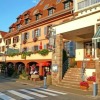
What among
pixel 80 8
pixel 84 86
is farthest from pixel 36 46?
pixel 84 86

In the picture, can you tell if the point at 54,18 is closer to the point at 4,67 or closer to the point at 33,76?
the point at 33,76

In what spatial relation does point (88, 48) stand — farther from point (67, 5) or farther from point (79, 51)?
point (67, 5)

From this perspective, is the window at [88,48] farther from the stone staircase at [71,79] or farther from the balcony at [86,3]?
the balcony at [86,3]

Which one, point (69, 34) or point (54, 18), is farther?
point (54, 18)

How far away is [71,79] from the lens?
24016mm

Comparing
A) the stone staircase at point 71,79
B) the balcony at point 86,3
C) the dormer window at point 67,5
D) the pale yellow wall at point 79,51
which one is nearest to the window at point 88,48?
the pale yellow wall at point 79,51

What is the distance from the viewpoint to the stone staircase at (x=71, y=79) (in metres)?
22.6

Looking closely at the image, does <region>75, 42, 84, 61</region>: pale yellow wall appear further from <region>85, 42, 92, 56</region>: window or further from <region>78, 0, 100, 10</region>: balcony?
<region>78, 0, 100, 10</region>: balcony

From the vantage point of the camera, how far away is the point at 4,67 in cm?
4325

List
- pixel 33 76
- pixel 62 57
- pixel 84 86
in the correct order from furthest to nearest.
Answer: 1. pixel 33 76
2. pixel 62 57
3. pixel 84 86

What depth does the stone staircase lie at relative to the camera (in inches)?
889

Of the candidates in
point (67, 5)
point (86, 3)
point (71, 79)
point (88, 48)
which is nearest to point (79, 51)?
point (88, 48)

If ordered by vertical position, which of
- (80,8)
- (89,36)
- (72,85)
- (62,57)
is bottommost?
(72,85)

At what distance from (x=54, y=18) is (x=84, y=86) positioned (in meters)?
16.7
